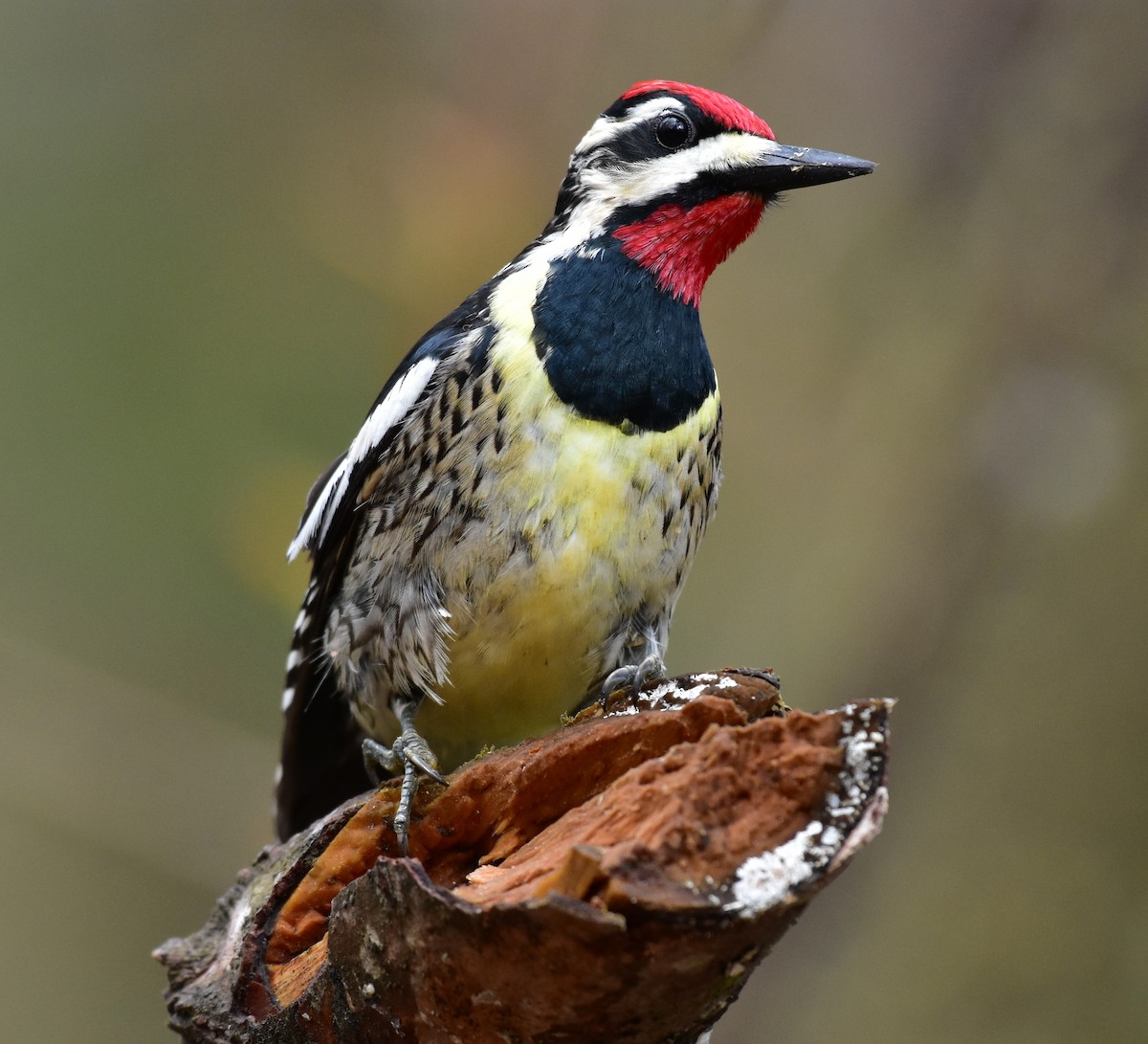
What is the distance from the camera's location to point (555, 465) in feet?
7.99

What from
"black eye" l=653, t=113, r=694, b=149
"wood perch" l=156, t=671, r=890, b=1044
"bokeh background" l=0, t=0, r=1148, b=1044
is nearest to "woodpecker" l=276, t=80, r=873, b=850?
"black eye" l=653, t=113, r=694, b=149

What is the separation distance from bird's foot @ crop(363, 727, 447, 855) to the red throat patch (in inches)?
41.2

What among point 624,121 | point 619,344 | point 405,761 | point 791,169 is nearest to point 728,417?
point 624,121

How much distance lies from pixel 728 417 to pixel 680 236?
1719 millimetres

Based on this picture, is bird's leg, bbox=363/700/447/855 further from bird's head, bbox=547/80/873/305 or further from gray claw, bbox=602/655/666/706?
bird's head, bbox=547/80/873/305

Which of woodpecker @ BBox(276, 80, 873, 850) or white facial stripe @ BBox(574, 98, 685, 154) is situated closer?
woodpecker @ BBox(276, 80, 873, 850)

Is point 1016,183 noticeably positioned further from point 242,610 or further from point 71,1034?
point 71,1034

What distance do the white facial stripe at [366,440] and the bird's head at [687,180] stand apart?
459mm

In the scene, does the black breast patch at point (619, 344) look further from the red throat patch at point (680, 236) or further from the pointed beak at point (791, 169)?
the pointed beak at point (791, 169)

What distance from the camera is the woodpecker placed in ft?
8.08

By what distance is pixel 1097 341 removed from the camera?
381cm

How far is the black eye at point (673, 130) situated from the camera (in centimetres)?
277

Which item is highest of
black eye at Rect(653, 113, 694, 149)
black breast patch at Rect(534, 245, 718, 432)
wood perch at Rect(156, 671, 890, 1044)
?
black eye at Rect(653, 113, 694, 149)

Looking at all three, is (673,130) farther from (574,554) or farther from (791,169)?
(574,554)
